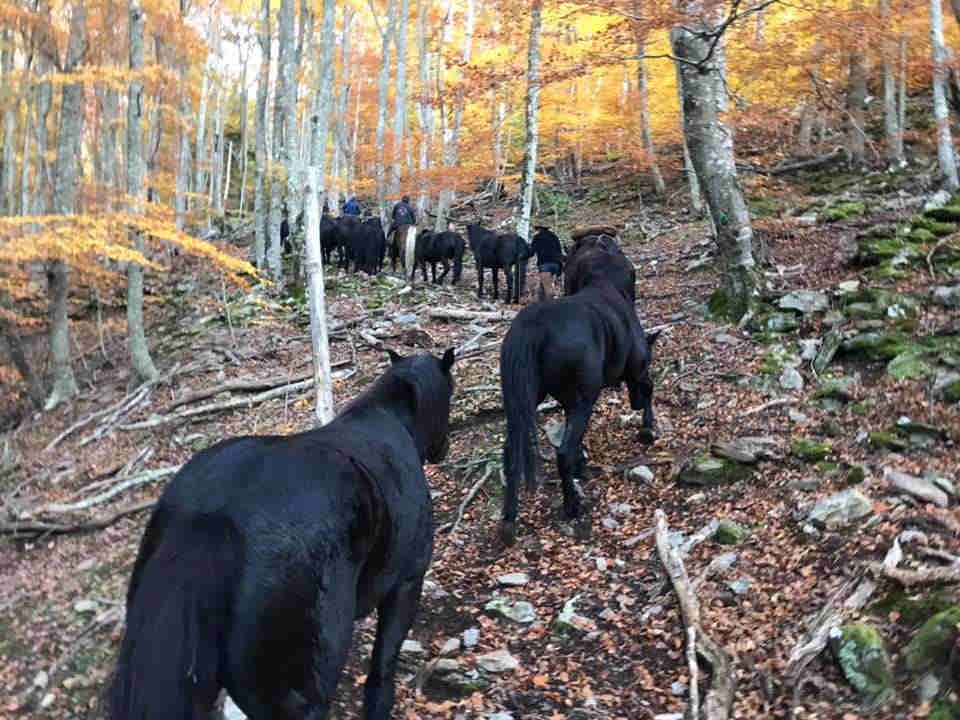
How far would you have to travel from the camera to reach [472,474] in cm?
656

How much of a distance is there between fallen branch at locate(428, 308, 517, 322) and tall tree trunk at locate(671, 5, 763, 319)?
383 centimetres

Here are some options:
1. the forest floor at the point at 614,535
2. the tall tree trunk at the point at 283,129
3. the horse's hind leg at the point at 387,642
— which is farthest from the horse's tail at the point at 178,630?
the tall tree trunk at the point at 283,129

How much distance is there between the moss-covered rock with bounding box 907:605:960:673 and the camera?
113 inches

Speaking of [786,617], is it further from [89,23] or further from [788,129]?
[788,129]

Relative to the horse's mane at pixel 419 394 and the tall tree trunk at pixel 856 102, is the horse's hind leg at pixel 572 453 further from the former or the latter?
the tall tree trunk at pixel 856 102

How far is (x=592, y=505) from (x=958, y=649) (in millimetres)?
3164

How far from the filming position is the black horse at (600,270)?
690cm

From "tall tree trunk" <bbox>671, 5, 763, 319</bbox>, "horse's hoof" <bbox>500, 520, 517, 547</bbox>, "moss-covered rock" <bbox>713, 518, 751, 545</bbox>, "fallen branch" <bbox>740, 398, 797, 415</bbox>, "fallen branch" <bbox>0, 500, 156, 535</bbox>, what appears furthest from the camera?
"tall tree trunk" <bbox>671, 5, 763, 319</bbox>

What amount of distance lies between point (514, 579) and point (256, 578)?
122 inches

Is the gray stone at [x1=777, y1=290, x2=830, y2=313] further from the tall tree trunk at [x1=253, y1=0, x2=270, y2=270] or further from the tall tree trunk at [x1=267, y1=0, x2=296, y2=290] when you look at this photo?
the tall tree trunk at [x1=253, y1=0, x2=270, y2=270]

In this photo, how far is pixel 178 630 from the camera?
1.93 metres

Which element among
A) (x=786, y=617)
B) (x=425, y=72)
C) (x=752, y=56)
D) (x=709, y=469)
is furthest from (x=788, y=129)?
(x=786, y=617)

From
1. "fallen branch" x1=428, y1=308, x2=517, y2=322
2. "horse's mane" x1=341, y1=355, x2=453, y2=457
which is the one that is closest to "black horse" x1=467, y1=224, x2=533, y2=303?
"fallen branch" x1=428, y1=308, x2=517, y2=322

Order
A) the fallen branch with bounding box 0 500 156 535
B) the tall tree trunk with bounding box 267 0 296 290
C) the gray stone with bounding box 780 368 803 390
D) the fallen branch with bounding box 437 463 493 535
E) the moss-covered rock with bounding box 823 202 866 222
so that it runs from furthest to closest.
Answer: the tall tree trunk with bounding box 267 0 296 290 < the moss-covered rock with bounding box 823 202 866 222 < the fallen branch with bounding box 0 500 156 535 < the gray stone with bounding box 780 368 803 390 < the fallen branch with bounding box 437 463 493 535
